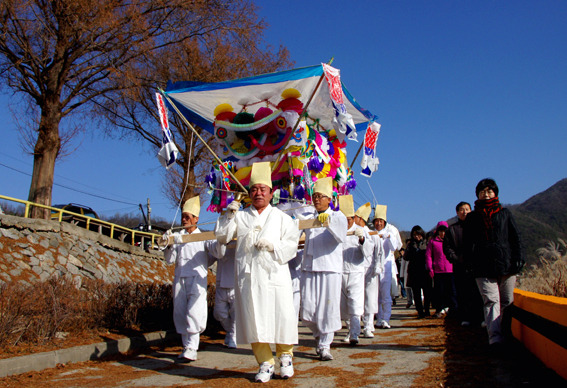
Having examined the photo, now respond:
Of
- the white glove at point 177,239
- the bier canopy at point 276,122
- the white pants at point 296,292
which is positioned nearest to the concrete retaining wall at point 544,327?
the white pants at point 296,292

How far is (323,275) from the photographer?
21.1 feet

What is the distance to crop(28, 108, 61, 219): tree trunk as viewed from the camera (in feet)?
48.2

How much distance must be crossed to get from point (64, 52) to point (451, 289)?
11.7 meters

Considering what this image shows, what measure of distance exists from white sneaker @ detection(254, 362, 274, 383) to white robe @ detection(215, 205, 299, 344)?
0.77ft

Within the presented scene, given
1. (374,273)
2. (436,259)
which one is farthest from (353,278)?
(436,259)

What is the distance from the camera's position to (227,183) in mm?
9250

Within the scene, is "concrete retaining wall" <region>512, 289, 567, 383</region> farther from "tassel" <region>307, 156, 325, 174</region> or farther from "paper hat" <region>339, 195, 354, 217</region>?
"tassel" <region>307, 156, 325, 174</region>

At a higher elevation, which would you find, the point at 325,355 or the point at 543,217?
the point at 543,217

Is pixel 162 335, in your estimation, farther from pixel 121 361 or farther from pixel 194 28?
pixel 194 28

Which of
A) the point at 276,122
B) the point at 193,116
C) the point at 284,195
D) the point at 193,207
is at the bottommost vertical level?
the point at 193,207

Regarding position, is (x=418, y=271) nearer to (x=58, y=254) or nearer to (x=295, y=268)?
(x=295, y=268)

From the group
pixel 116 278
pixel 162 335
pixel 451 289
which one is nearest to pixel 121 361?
pixel 162 335

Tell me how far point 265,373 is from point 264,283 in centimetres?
83

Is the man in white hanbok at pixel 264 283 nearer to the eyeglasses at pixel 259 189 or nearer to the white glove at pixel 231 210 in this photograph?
the white glove at pixel 231 210
